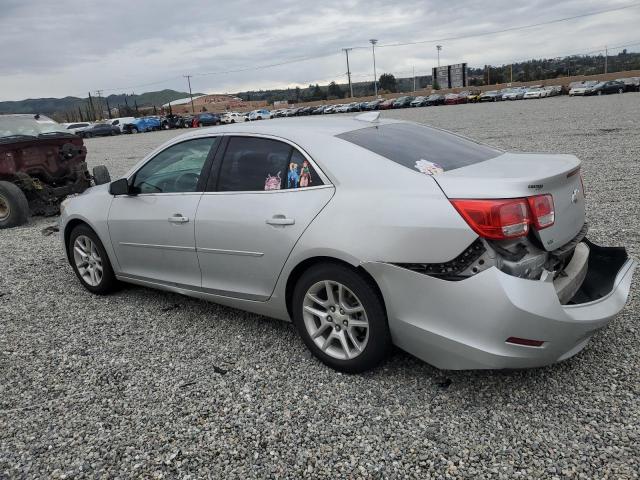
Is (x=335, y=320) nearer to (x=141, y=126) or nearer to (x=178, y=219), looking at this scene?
(x=178, y=219)

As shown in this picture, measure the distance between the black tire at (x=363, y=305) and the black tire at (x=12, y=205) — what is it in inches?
299

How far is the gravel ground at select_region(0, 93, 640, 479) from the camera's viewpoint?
2648mm

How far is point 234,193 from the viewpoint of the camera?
150 inches

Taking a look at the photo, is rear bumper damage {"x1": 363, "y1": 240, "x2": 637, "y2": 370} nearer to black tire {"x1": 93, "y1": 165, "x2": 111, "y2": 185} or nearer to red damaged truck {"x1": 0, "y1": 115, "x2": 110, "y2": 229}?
black tire {"x1": 93, "y1": 165, "x2": 111, "y2": 185}

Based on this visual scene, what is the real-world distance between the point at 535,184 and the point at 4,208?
30.7ft

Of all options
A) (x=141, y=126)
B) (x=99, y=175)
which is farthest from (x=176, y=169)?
(x=141, y=126)

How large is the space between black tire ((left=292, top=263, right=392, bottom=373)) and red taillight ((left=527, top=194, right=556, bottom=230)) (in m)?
0.97

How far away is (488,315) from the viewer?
2.70 m

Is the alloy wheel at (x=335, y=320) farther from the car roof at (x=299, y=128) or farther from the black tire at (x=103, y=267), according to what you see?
the black tire at (x=103, y=267)

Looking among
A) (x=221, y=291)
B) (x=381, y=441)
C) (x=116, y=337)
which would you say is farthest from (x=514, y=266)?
(x=116, y=337)

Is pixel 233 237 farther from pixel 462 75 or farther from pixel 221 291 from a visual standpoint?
pixel 462 75

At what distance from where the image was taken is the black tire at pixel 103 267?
197 inches

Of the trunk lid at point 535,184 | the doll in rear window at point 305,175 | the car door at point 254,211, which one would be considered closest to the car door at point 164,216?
the car door at point 254,211

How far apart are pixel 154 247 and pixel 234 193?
3.39 ft
